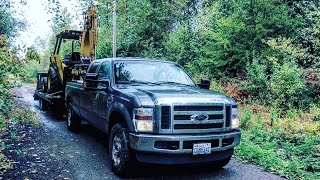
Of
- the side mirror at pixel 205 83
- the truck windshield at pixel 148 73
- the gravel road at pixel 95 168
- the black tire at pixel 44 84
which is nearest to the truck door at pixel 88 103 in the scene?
the gravel road at pixel 95 168

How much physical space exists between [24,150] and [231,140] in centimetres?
452

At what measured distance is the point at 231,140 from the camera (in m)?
5.72

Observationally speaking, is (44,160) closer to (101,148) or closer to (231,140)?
(101,148)

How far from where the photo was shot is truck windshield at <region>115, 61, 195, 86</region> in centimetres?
672

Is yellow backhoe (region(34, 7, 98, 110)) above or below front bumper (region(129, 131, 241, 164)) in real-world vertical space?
above

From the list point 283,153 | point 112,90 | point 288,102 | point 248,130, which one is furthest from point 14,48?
point 288,102

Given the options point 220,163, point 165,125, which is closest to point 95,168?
point 165,125

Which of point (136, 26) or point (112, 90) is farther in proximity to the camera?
point (136, 26)

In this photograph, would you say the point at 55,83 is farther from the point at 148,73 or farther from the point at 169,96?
the point at 169,96

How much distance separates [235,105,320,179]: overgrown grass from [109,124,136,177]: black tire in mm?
2584

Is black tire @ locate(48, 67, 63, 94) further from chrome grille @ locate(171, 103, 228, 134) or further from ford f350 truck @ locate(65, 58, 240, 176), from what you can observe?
chrome grille @ locate(171, 103, 228, 134)

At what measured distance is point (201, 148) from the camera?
5.27m

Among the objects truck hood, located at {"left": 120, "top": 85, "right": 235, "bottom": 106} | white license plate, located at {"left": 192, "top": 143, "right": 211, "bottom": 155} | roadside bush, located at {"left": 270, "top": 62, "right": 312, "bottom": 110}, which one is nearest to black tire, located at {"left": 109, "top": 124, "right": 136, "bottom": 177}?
truck hood, located at {"left": 120, "top": 85, "right": 235, "bottom": 106}

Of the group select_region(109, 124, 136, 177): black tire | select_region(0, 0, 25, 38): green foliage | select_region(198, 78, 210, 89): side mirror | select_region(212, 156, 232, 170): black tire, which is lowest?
select_region(212, 156, 232, 170): black tire
